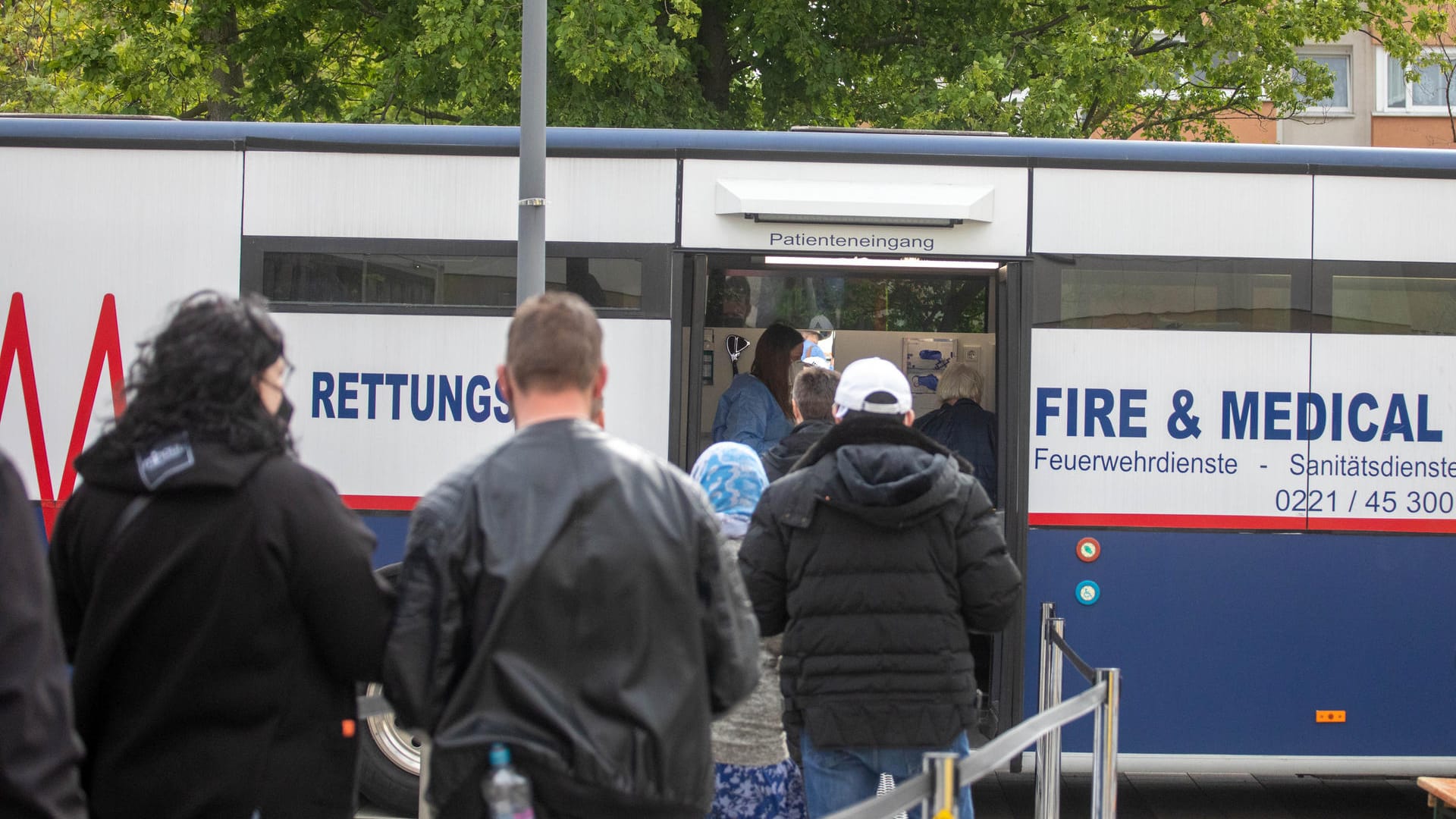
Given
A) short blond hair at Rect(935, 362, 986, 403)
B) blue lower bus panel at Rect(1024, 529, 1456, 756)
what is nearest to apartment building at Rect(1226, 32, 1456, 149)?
short blond hair at Rect(935, 362, 986, 403)

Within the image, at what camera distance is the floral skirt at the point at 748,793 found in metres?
A: 3.64

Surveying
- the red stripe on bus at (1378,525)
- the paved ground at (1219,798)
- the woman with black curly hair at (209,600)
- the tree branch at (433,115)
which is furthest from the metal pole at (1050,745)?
the tree branch at (433,115)

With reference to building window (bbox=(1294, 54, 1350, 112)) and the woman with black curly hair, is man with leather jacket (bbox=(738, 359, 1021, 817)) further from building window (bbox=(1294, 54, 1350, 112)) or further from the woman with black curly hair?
building window (bbox=(1294, 54, 1350, 112))

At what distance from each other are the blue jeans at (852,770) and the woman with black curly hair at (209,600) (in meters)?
1.44

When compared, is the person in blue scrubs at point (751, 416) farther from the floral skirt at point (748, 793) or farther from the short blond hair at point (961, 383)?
the floral skirt at point (748, 793)

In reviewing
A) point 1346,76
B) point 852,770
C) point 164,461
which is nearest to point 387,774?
point 852,770

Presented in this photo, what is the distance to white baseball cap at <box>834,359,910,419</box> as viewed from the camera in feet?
11.6

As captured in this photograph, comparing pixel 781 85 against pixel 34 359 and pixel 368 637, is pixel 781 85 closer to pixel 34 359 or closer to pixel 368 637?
pixel 34 359

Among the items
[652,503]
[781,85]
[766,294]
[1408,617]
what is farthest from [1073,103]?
[652,503]

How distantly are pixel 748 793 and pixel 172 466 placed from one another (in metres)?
1.94

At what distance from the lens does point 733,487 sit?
12.2 feet

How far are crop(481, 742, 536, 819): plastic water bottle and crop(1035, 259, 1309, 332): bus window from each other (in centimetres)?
394

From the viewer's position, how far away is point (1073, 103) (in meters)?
11.4

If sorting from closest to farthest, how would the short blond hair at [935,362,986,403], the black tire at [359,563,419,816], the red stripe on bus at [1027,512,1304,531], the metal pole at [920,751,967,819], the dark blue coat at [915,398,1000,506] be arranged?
the metal pole at [920,751,967,819]
the red stripe on bus at [1027,512,1304,531]
the black tire at [359,563,419,816]
the dark blue coat at [915,398,1000,506]
the short blond hair at [935,362,986,403]
